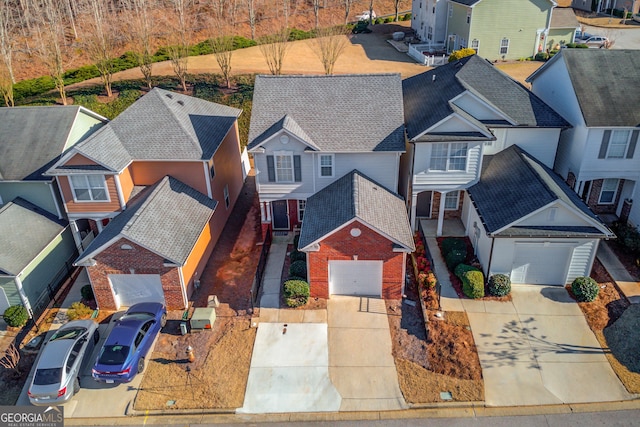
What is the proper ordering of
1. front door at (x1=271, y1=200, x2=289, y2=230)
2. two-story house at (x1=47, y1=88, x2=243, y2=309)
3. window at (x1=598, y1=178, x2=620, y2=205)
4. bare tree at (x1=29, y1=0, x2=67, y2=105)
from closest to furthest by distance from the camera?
two-story house at (x1=47, y1=88, x2=243, y2=309)
front door at (x1=271, y1=200, x2=289, y2=230)
window at (x1=598, y1=178, x2=620, y2=205)
bare tree at (x1=29, y1=0, x2=67, y2=105)

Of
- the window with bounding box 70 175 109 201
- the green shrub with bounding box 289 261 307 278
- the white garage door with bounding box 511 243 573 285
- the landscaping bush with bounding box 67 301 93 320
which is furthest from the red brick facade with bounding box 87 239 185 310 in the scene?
the white garage door with bounding box 511 243 573 285

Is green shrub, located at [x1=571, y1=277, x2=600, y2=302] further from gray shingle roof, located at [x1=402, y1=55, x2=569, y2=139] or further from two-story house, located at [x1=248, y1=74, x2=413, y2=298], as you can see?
gray shingle roof, located at [x1=402, y1=55, x2=569, y2=139]

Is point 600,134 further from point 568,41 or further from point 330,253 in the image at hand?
point 568,41

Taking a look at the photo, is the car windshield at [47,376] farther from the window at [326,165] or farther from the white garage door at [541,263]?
the white garage door at [541,263]

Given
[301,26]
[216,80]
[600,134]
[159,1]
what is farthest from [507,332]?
[159,1]

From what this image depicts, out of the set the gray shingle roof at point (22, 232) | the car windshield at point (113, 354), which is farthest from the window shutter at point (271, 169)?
the gray shingle roof at point (22, 232)
